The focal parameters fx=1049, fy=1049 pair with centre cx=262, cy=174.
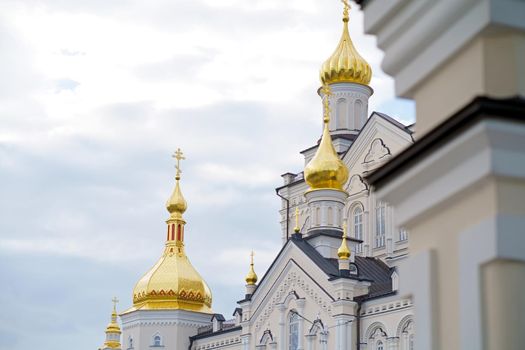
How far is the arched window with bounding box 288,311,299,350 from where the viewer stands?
1248 inches

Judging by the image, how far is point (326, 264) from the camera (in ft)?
104

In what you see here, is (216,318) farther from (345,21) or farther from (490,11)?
(490,11)

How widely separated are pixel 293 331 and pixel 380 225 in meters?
5.21

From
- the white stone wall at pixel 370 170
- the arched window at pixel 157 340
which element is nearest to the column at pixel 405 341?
the white stone wall at pixel 370 170

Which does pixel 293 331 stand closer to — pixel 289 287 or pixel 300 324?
pixel 300 324

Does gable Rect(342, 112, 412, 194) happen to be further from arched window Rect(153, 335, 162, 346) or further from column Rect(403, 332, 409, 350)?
arched window Rect(153, 335, 162, 346)

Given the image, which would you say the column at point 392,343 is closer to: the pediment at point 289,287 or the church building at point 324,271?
the church building at point 324,271

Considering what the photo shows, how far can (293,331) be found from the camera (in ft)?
105

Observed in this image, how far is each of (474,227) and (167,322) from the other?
36617 millimetres

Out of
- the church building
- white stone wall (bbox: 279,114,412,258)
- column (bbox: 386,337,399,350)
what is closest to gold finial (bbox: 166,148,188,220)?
the church building

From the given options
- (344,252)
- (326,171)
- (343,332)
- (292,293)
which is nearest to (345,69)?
(326,171)

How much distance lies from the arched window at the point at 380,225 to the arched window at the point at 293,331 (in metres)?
4.36

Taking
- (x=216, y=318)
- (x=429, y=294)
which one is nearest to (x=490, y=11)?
(x=429, y=294)

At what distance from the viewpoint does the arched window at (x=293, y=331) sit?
31.7 m
